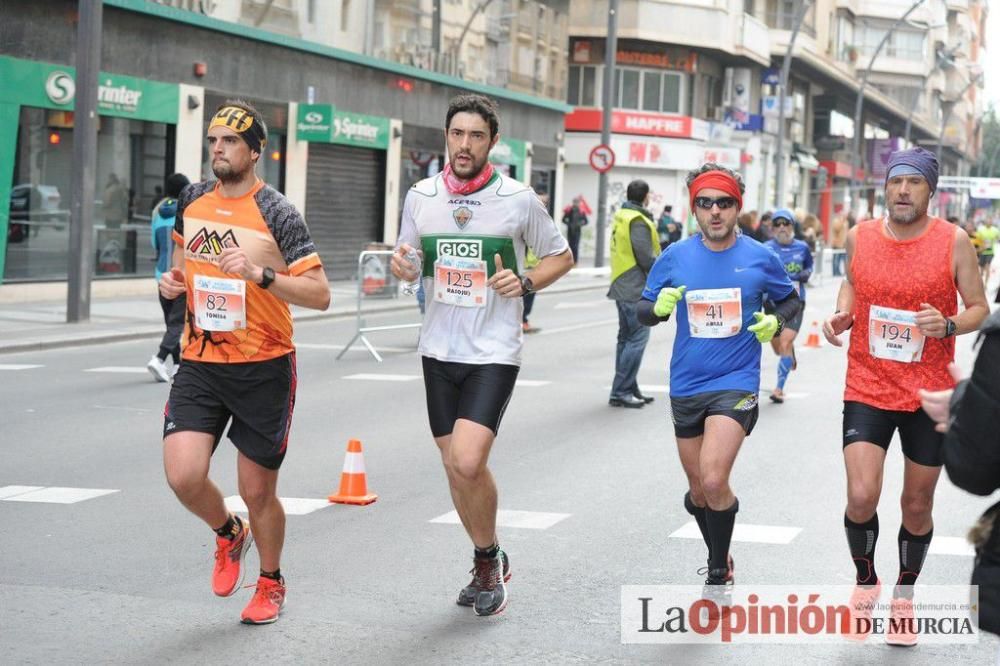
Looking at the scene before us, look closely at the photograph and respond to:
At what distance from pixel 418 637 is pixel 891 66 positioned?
9473 centimetres

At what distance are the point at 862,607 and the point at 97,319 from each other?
607 inches

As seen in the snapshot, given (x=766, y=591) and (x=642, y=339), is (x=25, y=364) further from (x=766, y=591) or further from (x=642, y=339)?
(x=766, y=591)

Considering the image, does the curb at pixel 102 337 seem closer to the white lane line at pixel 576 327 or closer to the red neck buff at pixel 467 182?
the white lane line at pixel 576 327

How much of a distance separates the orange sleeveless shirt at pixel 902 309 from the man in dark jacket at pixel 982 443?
2378 millimetres

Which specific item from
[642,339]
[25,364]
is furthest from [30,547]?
[25,364]

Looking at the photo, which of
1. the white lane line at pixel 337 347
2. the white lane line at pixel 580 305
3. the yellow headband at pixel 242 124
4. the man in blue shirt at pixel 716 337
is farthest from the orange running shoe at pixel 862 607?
the white lane line at pixel 580 305

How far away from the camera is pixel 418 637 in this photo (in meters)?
5.75

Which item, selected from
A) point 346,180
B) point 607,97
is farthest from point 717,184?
point 607,97

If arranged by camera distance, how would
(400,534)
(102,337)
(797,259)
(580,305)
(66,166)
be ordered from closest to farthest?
1. (400,534)
2. (797,259)
3. (102,337)
4. (66,166)
5. (580,305)

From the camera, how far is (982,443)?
331cm

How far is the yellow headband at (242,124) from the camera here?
5.75m

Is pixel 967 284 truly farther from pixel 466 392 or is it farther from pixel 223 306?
pixel 223 306

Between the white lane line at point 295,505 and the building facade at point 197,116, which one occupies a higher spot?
the building facade at point 197,116

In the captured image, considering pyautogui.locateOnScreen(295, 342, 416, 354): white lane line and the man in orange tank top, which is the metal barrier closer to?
pyautogui.locateOnScreen(295, 342, 416, 354): white lane line
